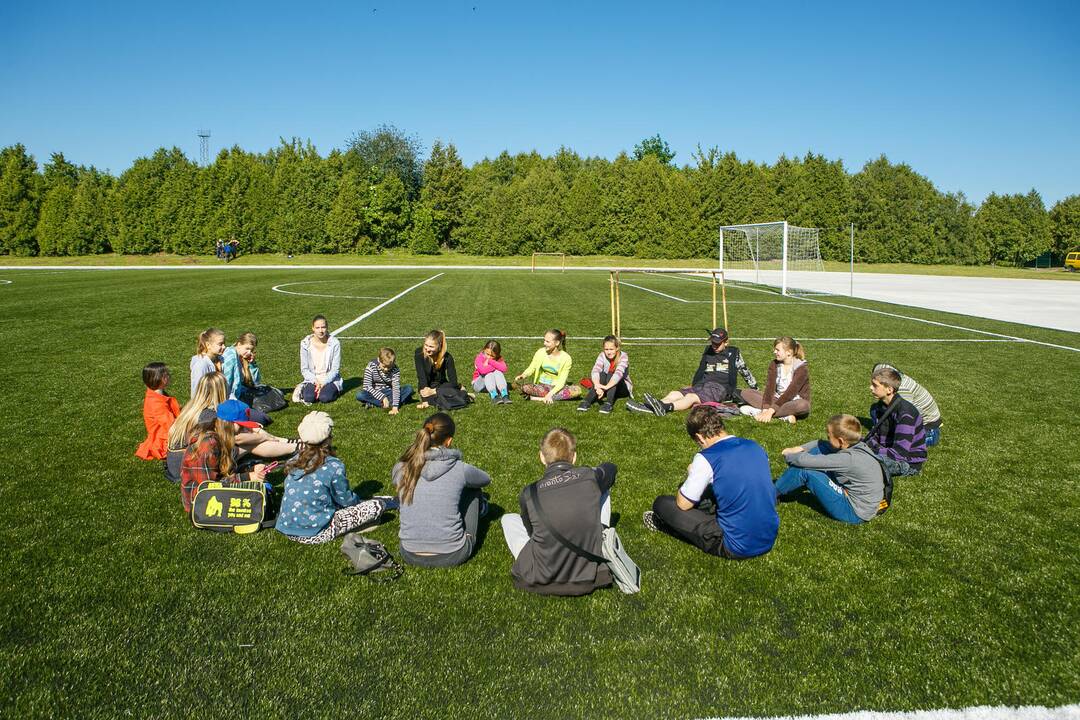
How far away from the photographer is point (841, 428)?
21.6 feet

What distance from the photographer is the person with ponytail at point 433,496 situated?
535 cm

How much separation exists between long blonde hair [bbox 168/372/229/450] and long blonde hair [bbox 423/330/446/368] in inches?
144

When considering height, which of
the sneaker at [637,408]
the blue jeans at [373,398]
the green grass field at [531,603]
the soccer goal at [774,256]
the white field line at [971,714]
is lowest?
the white field line at [971,714]

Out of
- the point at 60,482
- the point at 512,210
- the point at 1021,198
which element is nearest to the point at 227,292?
the point at 60,482

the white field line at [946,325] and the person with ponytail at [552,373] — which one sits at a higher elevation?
the person with ponytail at [552,373]

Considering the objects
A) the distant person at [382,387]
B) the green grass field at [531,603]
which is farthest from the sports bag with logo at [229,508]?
the distant person at [382,387]

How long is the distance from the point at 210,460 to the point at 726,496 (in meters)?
4.64

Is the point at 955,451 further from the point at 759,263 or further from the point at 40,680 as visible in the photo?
the point at 759,263

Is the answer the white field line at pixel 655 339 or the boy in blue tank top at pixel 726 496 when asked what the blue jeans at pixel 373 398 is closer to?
the boy in blue tank top at pixel 726 496

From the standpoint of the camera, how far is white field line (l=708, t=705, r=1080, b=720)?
392cm

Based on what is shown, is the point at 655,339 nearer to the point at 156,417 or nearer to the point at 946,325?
the point at 946,325

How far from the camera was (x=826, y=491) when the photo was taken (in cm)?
644

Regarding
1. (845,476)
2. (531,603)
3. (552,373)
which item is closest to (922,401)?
(845,476)

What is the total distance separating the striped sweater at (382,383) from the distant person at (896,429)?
260 inches
